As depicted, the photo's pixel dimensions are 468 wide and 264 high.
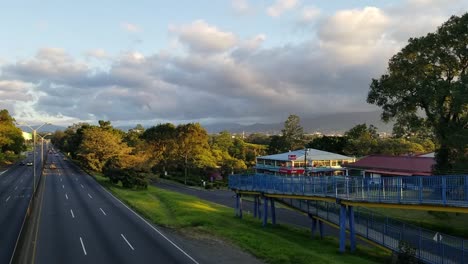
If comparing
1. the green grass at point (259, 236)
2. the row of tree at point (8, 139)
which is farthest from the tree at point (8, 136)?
the green grass at point (259, 236)

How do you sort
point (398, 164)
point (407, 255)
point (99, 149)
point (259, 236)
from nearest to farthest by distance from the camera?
point (407, 255) → point (259, 236) → point (398, 164) → point (99, 149)

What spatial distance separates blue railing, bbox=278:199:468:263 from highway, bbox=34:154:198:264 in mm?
11007

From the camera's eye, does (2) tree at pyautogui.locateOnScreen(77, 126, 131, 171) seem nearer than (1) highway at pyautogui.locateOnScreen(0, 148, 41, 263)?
No

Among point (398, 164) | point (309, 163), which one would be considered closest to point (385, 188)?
point (398, 164)

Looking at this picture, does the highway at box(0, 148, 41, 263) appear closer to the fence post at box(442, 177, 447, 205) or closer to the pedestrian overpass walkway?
the pedestrian overpass walkway

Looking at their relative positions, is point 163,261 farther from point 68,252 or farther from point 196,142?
point 196,142

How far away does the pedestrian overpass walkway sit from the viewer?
770 inches

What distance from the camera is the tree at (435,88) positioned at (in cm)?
3427

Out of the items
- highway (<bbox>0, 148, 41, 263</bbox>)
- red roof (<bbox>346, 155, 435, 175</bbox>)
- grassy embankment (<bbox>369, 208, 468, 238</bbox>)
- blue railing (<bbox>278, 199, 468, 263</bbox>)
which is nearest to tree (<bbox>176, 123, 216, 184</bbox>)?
highway (<bbox>0, 148, 41, 263</bbox>)

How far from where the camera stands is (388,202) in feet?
73.9

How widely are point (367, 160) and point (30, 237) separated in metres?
51.4

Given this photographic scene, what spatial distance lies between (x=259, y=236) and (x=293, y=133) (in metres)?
109

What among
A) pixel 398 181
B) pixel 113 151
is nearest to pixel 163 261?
pixel 398 181

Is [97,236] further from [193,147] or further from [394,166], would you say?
[193,147]
